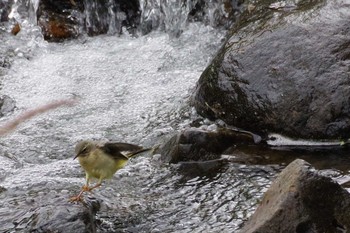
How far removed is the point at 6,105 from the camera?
848 cm

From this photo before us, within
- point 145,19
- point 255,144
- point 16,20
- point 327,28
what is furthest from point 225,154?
point 16,20

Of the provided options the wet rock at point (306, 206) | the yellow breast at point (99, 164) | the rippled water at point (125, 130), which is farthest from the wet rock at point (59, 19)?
the wet rock at point (306, 206)

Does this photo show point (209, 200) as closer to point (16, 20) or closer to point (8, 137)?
point (8, 137)

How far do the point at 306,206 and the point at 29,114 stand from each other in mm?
4883

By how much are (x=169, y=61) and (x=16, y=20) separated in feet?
10.9

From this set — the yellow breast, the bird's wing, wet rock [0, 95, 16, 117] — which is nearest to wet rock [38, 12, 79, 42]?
wet rock [0, 95, 16, 117]

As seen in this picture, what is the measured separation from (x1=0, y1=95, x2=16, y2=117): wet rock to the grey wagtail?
10.2 feet

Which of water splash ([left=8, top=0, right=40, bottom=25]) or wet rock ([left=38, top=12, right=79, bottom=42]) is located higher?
water splash ([left=8, top=0, right=40, bottom=25])

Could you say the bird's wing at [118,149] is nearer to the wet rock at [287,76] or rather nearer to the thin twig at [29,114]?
the wet rock at [287,76]

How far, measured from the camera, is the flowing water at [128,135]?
213 inches

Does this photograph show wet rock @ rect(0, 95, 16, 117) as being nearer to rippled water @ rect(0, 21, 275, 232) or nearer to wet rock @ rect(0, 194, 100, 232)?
rippled water @ rect(0, 21, 275, 232)

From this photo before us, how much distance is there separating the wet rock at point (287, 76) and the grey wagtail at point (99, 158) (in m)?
1.67

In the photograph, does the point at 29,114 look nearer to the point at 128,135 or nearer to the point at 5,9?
the point at 128,135

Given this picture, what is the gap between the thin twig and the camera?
25.8ft
